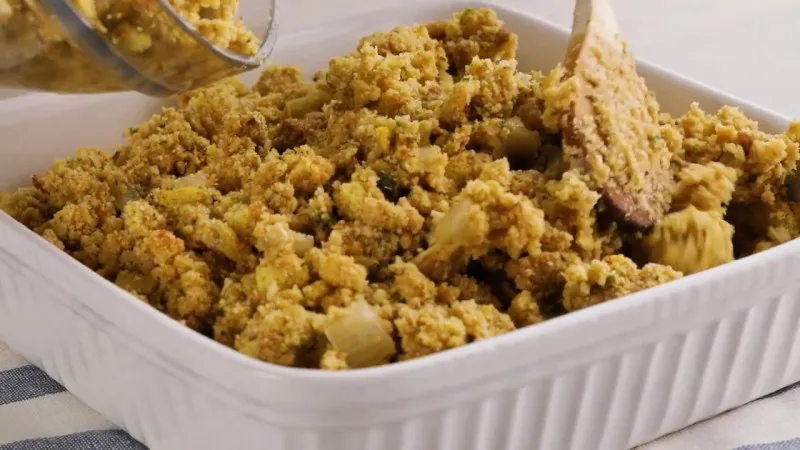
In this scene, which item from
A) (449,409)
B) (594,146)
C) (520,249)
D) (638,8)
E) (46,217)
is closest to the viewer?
(449,409)

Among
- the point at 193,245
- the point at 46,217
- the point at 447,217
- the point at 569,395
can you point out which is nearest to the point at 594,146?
the point at 447,217

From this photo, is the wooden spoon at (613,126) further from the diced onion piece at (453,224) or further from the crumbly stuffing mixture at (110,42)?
the crumbly stuffing mixture at (110,42)

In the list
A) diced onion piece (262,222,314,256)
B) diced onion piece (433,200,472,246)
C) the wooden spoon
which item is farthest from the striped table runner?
the wooden spoon

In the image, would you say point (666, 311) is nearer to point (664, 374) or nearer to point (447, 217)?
point (664, 374)

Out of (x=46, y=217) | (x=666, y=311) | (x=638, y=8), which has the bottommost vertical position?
(x=638, y=8)

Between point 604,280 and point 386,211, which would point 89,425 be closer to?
point 386,211
